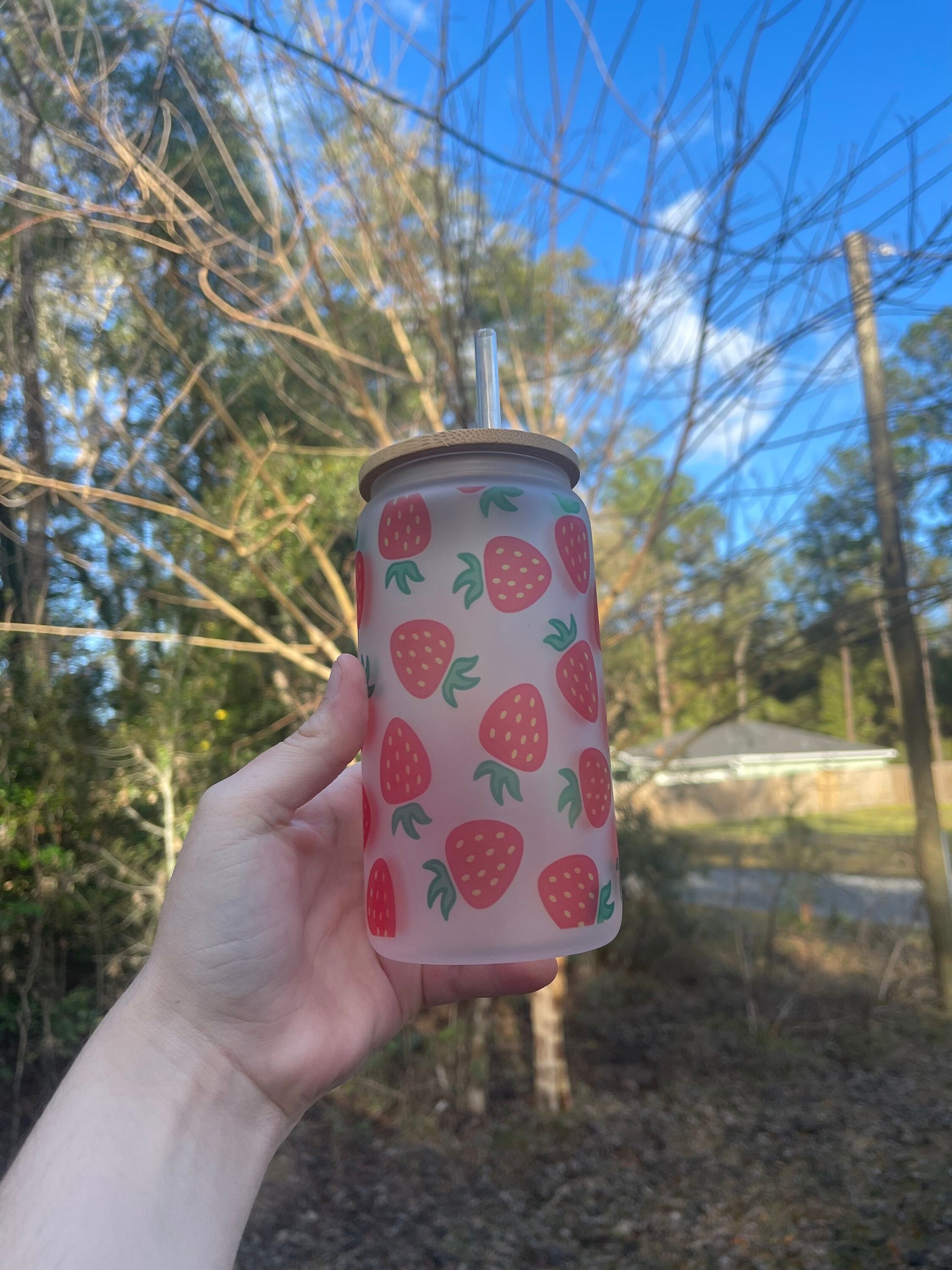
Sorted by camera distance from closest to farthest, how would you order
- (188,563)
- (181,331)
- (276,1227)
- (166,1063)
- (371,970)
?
(166,1063)
(371,970)
(276,1227)
(181,331)
(188,563)

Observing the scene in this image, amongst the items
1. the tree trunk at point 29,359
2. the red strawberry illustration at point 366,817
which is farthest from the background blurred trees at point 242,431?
the red strawberry illustration at point 366,817

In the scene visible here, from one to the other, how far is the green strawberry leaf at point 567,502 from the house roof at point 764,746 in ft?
10.9

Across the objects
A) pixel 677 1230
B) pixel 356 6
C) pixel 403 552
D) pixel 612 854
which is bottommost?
pixel 677 1230

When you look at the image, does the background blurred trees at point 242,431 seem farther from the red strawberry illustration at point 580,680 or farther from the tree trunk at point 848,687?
the red strawberry illustration at point 580,680

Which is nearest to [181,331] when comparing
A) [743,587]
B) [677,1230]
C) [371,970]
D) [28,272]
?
[28,272]

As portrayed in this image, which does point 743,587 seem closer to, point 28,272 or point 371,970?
point 371,970

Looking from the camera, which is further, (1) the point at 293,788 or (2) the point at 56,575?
(2) the point at 56,575

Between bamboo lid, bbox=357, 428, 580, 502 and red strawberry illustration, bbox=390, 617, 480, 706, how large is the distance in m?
0.21

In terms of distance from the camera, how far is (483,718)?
0.98 m

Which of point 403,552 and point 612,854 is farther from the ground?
point 403,552

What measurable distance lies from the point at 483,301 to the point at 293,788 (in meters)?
2.88

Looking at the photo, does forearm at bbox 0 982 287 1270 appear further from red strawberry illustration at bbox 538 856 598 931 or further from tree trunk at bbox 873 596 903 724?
tree trunk at bbox 873 596 903 724

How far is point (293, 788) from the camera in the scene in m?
1.18

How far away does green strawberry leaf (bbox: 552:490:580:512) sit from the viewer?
3.57 feet
